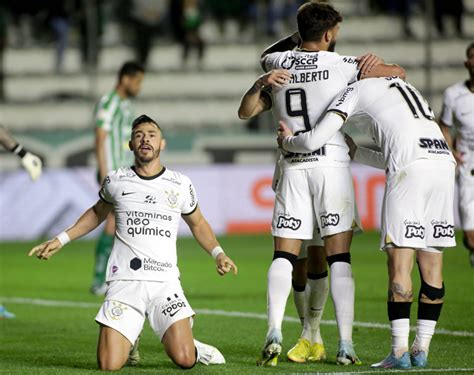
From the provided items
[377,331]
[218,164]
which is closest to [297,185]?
[377,331]

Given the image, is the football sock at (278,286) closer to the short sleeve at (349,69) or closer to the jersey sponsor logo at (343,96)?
the jersey sponsor logo at (343,96)

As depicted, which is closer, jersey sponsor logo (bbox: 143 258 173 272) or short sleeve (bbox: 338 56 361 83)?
jersey sponsor logo (bbox: 143 258 173 272)

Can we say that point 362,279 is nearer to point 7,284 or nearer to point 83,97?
point 7,284

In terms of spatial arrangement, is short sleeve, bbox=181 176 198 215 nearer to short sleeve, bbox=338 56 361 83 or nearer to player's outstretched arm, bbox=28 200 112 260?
player's outstretched arm, bbox=28 200 112 260

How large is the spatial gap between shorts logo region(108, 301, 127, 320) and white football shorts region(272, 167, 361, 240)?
1.02 meters

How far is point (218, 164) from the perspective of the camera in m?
18.3

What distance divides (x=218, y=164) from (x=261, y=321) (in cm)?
945

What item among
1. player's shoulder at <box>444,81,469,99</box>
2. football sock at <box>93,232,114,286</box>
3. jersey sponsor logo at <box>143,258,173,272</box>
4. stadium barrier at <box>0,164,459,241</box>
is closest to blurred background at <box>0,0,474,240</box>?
stadium barrier at <box>0,164,459,241</box>

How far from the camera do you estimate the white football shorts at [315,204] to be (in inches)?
263

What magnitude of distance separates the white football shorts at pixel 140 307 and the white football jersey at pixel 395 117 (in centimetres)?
146

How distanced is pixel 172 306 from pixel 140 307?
0.19 meters

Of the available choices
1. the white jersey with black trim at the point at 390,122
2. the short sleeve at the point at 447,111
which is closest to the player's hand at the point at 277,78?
the white jersey with black trim at the point at 390,122

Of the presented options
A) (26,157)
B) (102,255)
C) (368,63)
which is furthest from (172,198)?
(102,255)

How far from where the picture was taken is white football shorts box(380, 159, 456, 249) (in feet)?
20.7
